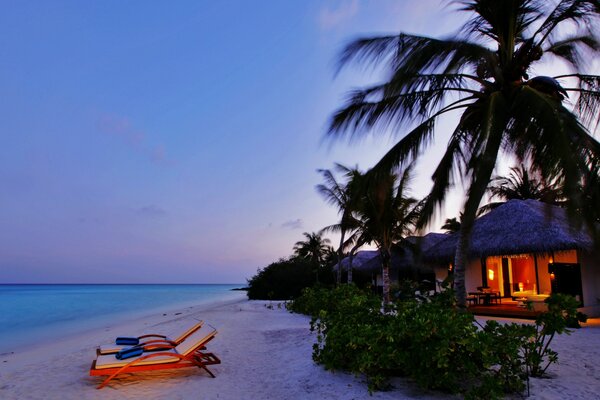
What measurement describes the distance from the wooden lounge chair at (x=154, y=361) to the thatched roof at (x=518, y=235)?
7.47 metres

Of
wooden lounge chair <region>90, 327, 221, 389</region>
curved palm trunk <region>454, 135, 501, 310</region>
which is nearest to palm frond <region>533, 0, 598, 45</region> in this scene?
curved palm trunk <region>454, 135, 501, 310</region>

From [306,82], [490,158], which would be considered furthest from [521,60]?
[306,82]

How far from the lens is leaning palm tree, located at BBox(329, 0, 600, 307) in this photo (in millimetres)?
4961

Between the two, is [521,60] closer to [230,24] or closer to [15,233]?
[230,24]

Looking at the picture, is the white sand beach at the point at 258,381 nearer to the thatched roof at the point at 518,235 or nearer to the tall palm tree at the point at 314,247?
the thatched roof at the point at 518,235

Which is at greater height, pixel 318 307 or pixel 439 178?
pixel 439 178

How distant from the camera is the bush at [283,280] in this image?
69.6 feet

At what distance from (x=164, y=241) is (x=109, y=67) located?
17.8m

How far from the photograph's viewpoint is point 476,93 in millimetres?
5609

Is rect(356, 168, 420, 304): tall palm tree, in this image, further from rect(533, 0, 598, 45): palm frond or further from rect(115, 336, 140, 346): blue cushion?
rect(115, 336, 140, 346): blue cushion

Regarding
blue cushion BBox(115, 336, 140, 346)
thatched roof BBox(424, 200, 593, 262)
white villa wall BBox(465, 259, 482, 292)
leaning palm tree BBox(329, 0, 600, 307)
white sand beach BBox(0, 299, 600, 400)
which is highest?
leaning palm tree BBox(329, 0, 600, 307)

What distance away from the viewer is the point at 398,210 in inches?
541

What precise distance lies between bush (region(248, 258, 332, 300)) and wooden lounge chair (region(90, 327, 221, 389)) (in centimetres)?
1591

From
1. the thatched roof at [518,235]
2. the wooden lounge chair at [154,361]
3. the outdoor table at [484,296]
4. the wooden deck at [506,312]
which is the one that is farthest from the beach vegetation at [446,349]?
the outdoor table at [484,296]
